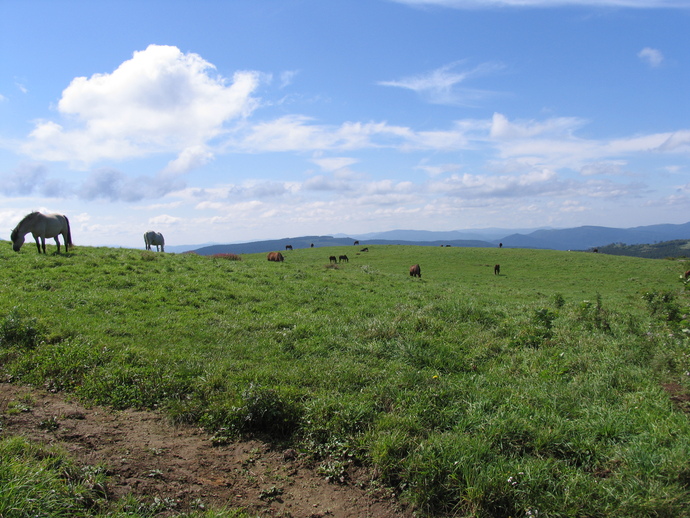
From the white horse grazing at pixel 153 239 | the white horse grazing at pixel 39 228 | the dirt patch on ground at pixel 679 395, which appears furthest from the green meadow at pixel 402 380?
A: the white horse grazing at pixel 153 239

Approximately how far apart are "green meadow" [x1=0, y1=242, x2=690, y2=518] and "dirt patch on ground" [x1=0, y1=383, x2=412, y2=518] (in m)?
0.27

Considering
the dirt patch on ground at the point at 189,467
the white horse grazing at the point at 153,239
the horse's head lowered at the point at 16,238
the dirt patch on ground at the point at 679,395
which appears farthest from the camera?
the white horse grazing at the point at 153,239

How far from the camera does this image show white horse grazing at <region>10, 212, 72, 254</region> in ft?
55.4

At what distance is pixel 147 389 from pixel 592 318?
12.2 metres

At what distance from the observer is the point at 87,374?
6.86 m

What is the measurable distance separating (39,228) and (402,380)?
1895 cm

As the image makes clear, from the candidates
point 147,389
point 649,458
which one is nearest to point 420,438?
point 649,458

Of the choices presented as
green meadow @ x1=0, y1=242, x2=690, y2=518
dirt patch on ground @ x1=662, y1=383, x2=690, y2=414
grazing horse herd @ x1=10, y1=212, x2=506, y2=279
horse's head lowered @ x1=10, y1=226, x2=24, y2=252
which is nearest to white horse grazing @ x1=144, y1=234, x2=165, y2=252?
grazing horse herd @ x1=10, y1=212, x2=506, y2=279

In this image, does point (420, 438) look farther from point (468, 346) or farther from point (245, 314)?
point (245, 314)

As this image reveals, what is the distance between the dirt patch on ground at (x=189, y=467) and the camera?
13.9 feet

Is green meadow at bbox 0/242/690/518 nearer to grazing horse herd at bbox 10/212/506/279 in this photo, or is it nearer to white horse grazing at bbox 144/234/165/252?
grazing horse herd at bbox 10/212/506/279

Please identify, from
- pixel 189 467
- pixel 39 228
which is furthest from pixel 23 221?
pixel 189 467

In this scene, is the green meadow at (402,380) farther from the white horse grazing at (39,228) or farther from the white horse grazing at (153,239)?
the white horse grazing at (153,239)

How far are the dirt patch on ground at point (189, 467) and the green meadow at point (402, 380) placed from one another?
274 mm
